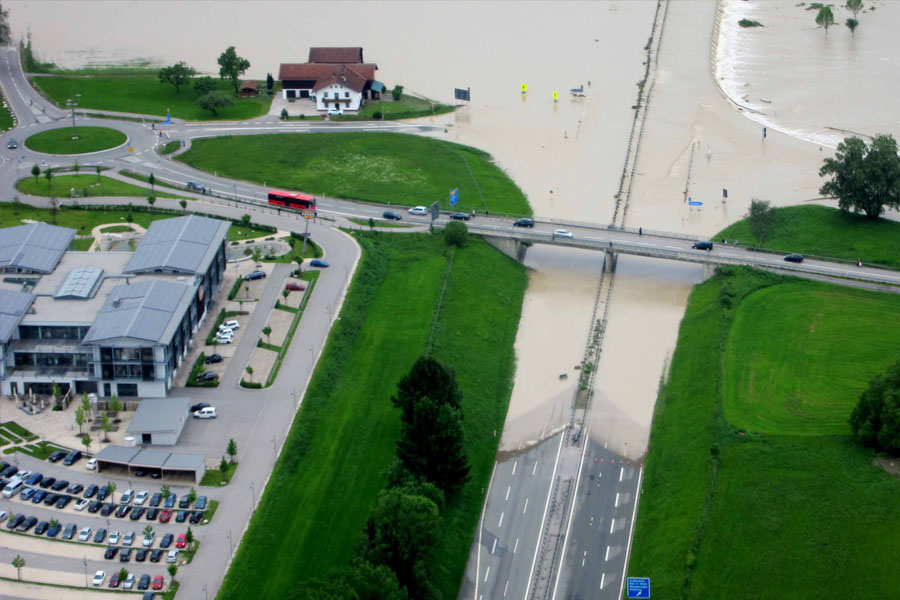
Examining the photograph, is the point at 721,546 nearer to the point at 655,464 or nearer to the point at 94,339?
the point at 655,464

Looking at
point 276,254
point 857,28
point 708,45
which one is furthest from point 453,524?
point 857,28

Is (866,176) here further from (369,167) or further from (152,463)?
Result: (152,463)

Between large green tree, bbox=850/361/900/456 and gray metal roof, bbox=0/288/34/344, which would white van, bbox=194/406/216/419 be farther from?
large green tree, bbox=850/361/900/456

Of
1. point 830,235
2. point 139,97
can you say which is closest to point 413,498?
point 830,235

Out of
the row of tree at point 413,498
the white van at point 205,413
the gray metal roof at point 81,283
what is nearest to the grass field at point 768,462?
the row of tree at point 413,498

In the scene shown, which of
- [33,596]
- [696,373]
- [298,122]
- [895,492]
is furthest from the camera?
[298,122]

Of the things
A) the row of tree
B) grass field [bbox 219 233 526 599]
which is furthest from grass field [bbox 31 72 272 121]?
the row of tree
